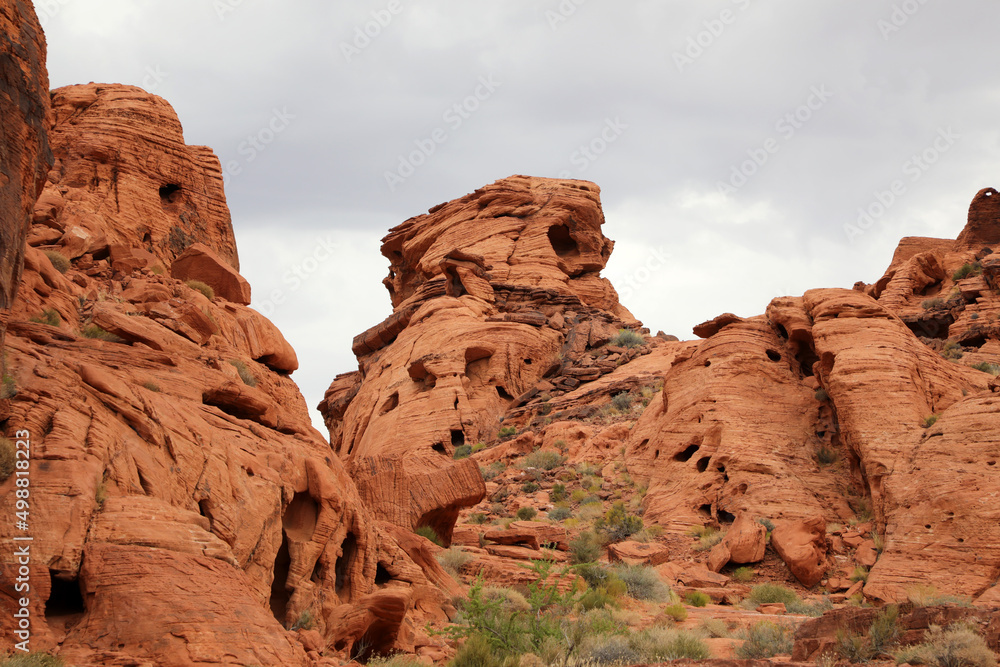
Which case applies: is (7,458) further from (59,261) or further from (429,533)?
(429,533)

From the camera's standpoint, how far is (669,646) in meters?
12.2

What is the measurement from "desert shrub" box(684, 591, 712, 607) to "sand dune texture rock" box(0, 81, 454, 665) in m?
5.45

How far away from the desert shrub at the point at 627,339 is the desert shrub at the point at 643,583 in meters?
24.5

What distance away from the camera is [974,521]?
687 inches

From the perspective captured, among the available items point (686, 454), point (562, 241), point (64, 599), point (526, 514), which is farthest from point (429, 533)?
point (562, 241)

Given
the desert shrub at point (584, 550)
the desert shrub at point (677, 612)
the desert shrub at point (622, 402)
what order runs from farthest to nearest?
the desert shrub at point (622, 402)
the desert shrub at point (584, 550)
the desert shrub at point (677, 612)

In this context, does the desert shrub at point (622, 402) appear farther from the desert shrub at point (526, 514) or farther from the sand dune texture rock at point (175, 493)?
the sand dune texture rock at point (175, 493)

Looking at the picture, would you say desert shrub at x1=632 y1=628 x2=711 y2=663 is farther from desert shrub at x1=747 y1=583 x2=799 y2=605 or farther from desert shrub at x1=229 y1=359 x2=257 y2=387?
desert shrub at x1=229 y1=359 x2=257 y2=387

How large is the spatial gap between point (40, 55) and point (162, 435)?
16.5 ft

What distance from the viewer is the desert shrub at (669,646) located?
11.9m

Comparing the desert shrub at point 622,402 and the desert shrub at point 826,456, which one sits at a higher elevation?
the desert shrub at point 622,402

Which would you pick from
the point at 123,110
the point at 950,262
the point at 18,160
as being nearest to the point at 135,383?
the point at 18,160

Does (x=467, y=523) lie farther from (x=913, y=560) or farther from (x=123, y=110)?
(x=123, y=110)

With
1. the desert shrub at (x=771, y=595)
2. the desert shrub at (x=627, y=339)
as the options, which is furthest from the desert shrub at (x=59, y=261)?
the desert shrub at (x=627, y=339)
